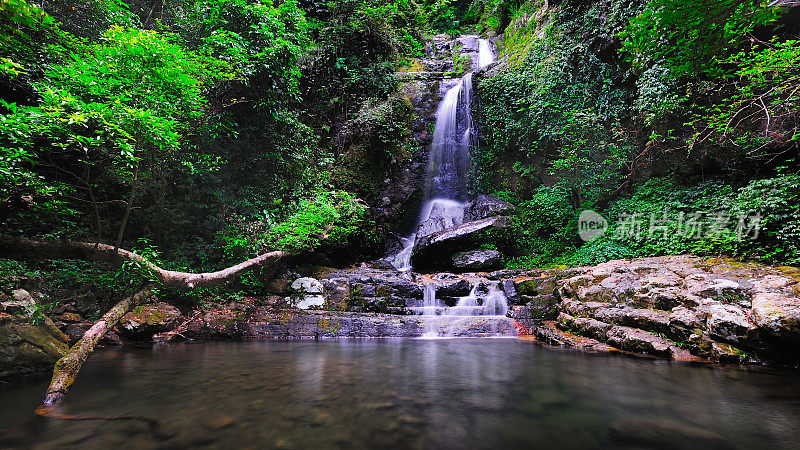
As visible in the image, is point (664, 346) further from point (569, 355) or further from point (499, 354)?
point (499, 354)

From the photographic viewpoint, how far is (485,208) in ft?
38.0

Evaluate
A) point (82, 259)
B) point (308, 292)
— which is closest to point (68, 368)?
point (82, 259)

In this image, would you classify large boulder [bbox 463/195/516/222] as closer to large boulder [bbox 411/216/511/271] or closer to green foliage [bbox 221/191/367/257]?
large boulder [bbox 411/216/511/271]

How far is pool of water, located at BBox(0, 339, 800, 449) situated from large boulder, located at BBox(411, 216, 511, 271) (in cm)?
536

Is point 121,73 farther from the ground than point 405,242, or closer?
farther from the ground

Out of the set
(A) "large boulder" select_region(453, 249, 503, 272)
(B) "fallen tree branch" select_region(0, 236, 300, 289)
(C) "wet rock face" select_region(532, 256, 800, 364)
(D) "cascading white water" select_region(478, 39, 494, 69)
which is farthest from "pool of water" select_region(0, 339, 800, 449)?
(D) "cascading white water" select_region(478, 39, 494, 69)

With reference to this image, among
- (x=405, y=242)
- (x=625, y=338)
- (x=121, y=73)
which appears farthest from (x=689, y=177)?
(x=121, y=73)

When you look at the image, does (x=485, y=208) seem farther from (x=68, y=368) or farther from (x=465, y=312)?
(x=68, y=368)

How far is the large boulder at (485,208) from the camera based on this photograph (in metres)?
11.3

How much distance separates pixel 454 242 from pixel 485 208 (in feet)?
8.22

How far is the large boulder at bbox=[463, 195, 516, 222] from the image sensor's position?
11.3 metres

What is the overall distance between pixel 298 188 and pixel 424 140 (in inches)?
269

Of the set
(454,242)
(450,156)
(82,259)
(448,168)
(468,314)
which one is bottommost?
(468,314)

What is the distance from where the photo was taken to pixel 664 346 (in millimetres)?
4484
